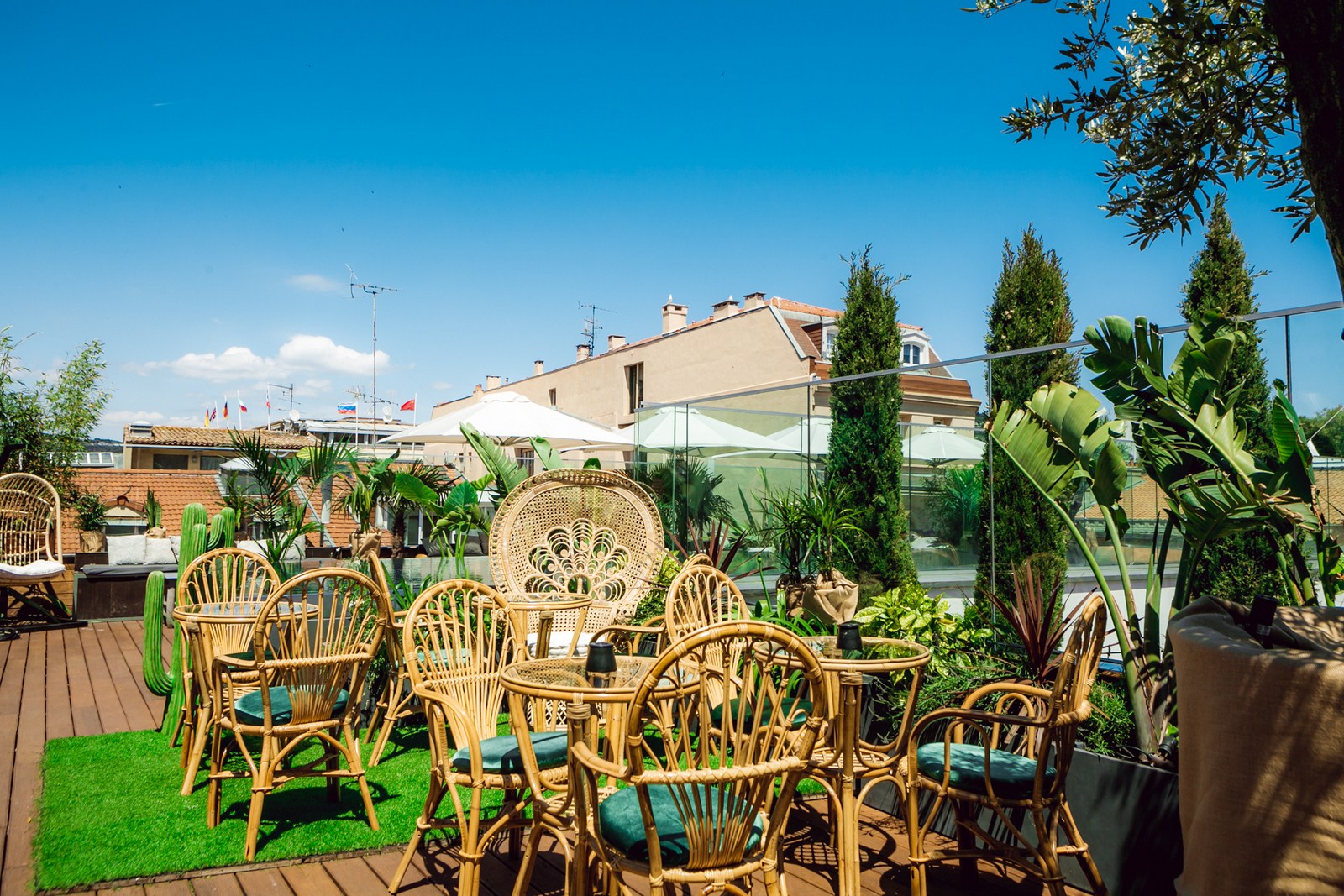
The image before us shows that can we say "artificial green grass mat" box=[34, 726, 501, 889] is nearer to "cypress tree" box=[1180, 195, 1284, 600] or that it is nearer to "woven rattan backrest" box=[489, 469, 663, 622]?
"woven rattan backrest" box=[489, 469, 663, 622]

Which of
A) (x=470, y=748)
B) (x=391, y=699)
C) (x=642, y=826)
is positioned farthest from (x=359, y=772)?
(x=642, y=826)

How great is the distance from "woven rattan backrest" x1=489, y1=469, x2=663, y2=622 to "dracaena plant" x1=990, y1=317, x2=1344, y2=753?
257 centimetres

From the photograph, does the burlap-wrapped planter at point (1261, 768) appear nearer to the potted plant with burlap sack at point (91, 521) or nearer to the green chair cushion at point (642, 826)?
Answer: the green chair cushion at point (642, 826)

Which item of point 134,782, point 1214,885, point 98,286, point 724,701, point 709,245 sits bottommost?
point 134,782

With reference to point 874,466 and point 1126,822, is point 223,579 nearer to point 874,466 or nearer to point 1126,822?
point 1126,822

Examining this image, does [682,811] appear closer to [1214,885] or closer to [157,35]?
[1214,885]

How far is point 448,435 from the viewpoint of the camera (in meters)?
10.4

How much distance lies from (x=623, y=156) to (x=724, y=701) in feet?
40.9

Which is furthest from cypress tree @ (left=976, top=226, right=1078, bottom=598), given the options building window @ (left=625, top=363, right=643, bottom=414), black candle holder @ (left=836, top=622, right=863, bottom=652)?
building window @ (left=625, top=363, right=643, bottom=414)

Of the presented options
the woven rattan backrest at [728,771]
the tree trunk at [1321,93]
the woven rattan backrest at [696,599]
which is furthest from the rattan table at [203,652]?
the tree trunk at [1321,93]

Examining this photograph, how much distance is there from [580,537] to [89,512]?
10.8 meters

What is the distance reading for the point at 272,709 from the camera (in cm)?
358

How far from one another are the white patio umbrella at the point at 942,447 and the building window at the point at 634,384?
777 inches

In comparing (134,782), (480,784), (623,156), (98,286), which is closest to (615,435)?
(623,156)
